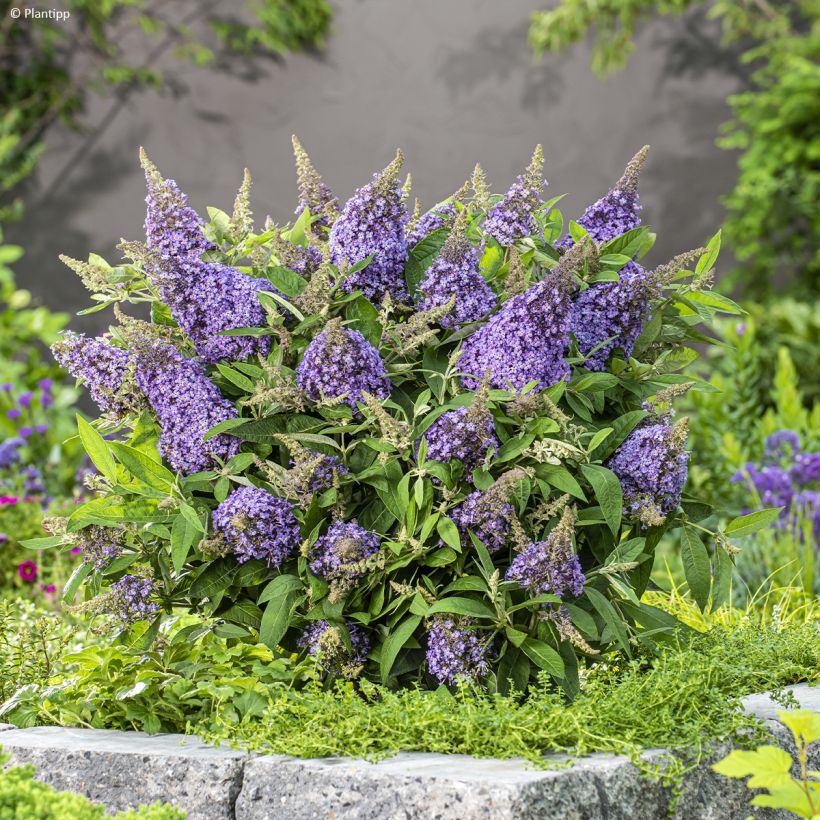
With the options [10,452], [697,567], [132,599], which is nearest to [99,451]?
[132,599]

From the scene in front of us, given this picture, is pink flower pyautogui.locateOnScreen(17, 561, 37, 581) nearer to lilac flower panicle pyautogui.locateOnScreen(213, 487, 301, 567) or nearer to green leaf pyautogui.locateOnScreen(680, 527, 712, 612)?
lilac flower panicle pyautogui.locateOnScreen(213, 487, 301, 567)

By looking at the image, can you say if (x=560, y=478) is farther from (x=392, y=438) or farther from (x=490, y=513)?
(x=392, y=438)

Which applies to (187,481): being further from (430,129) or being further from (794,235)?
(794,235)

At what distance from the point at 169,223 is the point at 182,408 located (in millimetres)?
388

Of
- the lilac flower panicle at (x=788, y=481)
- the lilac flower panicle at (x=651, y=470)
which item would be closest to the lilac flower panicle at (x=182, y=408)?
the lilac flower panicle at (x=651, y=470)

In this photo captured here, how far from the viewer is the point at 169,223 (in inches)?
77.9

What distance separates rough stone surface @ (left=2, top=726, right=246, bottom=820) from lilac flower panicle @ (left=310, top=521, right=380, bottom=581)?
0.37 meters

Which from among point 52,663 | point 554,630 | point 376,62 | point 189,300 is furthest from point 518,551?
point 376,62

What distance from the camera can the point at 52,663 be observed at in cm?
248

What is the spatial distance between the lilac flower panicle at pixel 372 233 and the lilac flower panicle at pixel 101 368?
489mm

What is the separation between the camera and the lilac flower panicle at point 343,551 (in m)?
1.79

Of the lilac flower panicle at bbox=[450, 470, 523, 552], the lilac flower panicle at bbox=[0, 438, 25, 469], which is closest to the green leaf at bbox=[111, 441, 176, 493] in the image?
the lilac flower panicle at bbox=[450, 470, 523, 552]

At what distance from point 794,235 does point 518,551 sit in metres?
6.35

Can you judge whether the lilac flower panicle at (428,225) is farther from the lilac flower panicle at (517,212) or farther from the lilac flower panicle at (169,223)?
the lilac flower panicle at (169,223)
